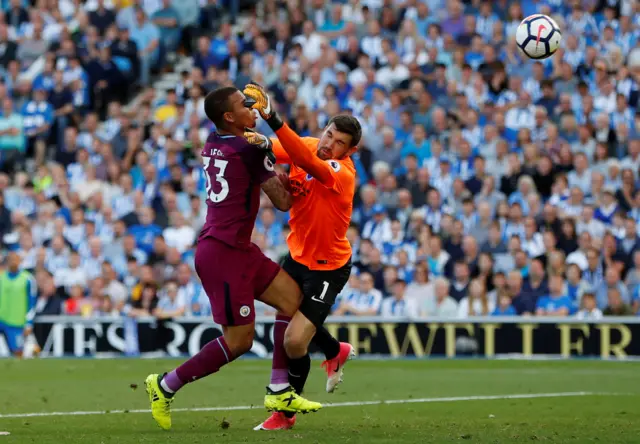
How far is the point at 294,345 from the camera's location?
9.78 m

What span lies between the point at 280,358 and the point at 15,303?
1177 centimetres

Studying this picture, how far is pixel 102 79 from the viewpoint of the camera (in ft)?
86.4

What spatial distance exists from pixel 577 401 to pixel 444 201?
905cm

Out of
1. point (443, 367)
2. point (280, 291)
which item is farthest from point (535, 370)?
point (280, 291)

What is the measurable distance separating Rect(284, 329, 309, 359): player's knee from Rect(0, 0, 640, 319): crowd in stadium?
9507 millimetres

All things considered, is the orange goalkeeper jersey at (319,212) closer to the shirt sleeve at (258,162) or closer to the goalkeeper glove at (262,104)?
the shirt sleeve at (258,162)

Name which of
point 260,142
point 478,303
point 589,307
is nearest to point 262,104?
point 260,142

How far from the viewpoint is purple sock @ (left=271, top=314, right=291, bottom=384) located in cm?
991

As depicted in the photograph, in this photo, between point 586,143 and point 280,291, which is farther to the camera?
point 586,143

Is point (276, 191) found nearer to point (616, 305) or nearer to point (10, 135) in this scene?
point (616, 305)

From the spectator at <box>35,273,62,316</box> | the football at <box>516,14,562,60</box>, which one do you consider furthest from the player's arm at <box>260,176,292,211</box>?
the spectator at <box>35,273,62,316</box>

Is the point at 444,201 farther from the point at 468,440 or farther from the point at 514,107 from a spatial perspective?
the point at 468,440

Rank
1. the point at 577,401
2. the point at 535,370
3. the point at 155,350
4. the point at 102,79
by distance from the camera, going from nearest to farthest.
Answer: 1. the point at 577,401
2. the point at 535,370
3. the point at 155,350
4. the point at 102,79

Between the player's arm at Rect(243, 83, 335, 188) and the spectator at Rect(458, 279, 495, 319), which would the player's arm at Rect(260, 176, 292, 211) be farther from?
the spectator at Rect(458, 279, 495, 319)
